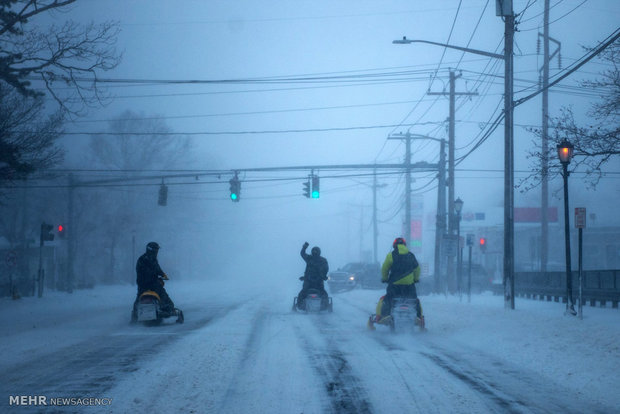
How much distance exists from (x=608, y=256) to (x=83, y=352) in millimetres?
56379

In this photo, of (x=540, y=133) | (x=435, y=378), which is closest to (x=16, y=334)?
(x=435, y=378)

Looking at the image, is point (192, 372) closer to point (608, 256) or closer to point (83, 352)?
point (83, 352)

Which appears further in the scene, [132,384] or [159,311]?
[159,311]

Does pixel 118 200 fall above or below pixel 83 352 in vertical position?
above

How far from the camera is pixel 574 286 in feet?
91.6

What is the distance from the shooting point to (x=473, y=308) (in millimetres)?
20672

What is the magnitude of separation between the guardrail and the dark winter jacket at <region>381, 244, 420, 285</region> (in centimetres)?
1292

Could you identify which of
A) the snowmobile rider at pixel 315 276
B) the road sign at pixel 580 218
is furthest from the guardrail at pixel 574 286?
the snowmobile rider at pixel 315 276

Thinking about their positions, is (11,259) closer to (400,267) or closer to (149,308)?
(149,308)

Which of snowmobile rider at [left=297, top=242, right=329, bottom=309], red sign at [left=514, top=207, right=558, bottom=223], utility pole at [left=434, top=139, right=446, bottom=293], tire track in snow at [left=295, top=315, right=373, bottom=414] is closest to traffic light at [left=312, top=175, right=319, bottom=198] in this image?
utility pole at [left=434, top=139, right=446, bottom=293]

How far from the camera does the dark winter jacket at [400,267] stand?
14102 mm

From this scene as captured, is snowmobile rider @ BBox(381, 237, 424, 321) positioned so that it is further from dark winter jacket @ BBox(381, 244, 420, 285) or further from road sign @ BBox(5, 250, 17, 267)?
road sign @ BBox(5, 250, 17, 267)

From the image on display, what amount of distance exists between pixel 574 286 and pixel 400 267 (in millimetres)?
16740

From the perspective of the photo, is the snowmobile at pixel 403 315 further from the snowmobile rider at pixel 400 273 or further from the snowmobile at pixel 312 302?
the snowmobile at pixel 312 302
